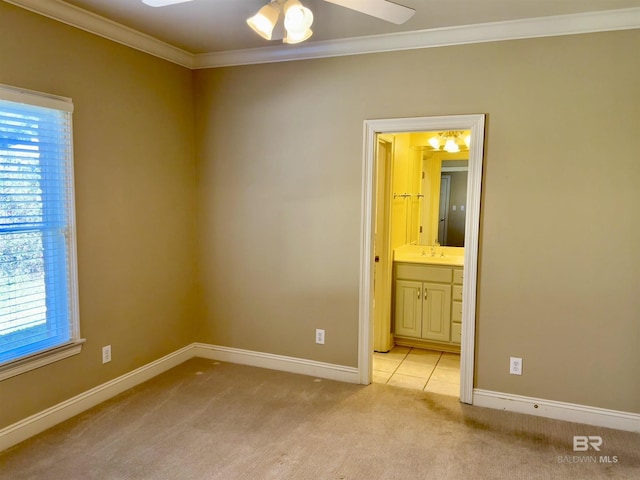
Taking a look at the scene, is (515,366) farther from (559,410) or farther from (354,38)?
(354,38)

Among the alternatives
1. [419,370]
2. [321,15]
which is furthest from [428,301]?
[321,15]

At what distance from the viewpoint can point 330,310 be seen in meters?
3.51

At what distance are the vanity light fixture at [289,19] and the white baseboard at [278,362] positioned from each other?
2.40 metres

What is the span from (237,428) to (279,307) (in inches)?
43.4

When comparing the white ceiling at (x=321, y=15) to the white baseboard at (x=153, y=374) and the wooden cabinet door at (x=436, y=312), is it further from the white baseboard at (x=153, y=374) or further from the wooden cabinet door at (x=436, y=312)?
the white baseboard at (x=153, y=374)

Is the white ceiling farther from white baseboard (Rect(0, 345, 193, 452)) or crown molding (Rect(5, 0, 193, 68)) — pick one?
white baseboard (Rect(0, 345, 193, 452))

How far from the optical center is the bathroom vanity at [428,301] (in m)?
4.17

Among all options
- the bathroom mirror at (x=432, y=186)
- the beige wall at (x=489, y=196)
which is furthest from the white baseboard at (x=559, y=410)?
the bathroom mirror at (x=432, y=186)

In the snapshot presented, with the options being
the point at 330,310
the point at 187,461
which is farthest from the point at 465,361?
the point at 187,461

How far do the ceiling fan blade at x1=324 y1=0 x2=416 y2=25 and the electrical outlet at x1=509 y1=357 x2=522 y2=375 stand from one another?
7.32ft

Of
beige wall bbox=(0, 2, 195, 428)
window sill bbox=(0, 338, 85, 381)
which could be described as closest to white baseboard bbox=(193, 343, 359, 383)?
beige wall bbox=(0, 2, 195, 428)

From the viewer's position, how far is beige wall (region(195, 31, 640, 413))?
2.76 meters

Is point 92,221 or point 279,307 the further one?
point 279,307

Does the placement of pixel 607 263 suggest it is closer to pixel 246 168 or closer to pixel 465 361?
pixel 465 361
